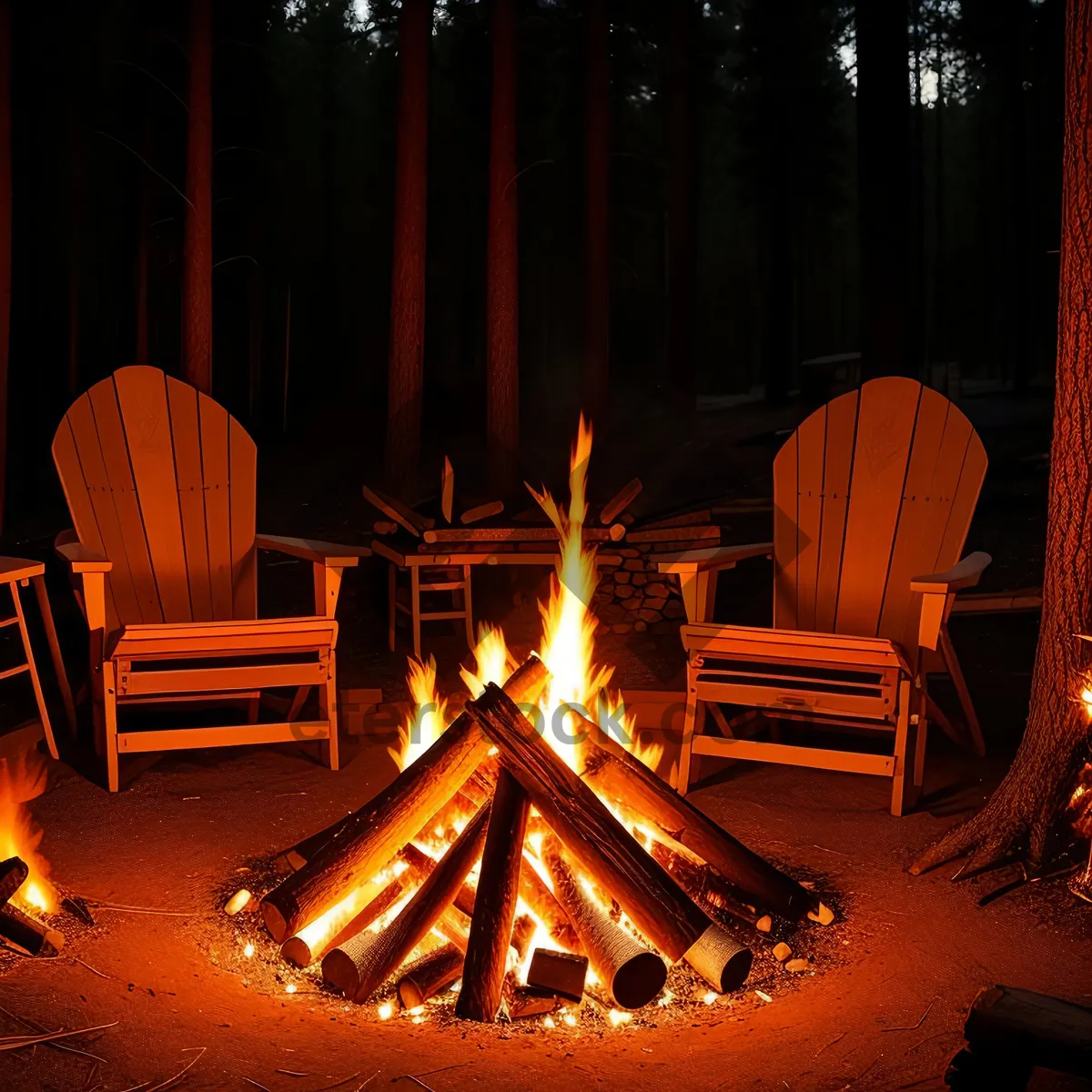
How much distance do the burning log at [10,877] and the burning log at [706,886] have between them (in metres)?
1.28

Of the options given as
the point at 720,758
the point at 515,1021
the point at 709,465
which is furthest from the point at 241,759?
the point at 709,465

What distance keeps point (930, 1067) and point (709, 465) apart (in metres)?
7.22

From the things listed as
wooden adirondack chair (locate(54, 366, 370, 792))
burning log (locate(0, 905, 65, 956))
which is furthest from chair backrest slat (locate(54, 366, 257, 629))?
burning log (locate(0, 905, 65, 956))

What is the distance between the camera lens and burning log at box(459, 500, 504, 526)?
5027mm

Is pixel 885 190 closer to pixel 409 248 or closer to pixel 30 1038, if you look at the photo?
pixel 409 248

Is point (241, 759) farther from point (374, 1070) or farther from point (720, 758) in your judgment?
point (374, 1070)

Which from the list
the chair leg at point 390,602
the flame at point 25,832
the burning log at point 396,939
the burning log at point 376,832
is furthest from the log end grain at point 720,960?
the chair leg at point 390,602

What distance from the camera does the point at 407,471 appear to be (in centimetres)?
630

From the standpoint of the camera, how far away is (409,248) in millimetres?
6133

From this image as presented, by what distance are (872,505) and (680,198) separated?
21.4 feet

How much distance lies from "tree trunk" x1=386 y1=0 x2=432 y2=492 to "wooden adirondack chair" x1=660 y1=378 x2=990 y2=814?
8.98ft

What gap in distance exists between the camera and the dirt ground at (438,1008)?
2.04 metres

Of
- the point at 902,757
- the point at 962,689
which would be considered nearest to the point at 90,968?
the point at 902,757

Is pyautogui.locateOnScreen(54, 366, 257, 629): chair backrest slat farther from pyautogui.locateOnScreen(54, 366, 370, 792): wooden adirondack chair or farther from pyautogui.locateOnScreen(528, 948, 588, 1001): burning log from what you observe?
pyautogui.locateOnScreen(528, 948, 588, 1001): burning log
